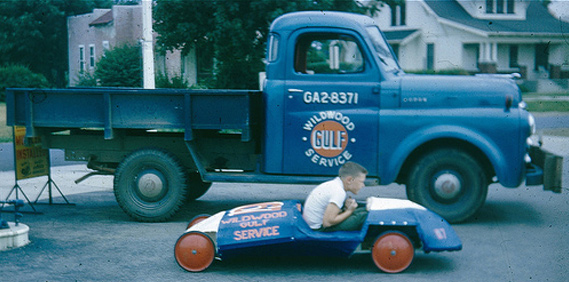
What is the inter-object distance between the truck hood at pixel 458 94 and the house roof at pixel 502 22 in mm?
31873

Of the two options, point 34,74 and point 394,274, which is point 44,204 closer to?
point 394,274

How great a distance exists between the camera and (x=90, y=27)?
38.8 m

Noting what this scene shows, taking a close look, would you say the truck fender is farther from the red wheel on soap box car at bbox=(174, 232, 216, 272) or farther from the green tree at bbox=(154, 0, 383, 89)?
the green tree at bbox=(154, 0, 383, 89)

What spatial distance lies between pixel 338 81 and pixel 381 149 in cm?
94

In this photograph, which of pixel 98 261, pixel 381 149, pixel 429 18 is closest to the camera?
pixel 98 261

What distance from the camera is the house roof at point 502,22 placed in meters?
39.7

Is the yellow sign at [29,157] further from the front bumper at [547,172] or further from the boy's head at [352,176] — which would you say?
the front bumper at [547,172]

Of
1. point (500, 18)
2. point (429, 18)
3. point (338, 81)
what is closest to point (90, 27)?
point (429, 18)

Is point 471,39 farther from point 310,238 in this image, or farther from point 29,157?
point 310,238

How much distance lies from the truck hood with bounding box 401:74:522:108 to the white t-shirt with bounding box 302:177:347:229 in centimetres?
228

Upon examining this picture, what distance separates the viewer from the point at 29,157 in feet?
31.7

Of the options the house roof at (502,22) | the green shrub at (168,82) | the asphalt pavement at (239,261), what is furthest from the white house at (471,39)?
the asphalt pavement at (239,261)

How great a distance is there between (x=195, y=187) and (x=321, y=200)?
4035mm

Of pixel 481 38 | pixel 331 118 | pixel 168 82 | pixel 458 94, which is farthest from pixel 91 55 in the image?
pixel 458 94
